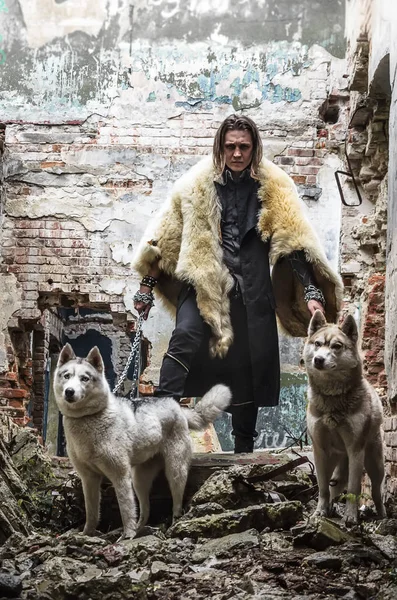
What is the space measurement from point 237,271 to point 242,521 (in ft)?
5.88

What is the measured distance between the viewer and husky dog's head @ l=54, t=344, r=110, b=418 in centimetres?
468

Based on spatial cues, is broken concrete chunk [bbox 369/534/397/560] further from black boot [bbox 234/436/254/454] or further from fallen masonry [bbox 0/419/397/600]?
black boot [bbox 234/436/254/454]

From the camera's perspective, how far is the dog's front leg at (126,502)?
4.73 metres

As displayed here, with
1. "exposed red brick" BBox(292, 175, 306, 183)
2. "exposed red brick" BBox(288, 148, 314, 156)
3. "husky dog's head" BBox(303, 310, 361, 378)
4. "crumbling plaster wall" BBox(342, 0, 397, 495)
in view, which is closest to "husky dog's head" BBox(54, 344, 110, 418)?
"husky dog's head" BBox(303, 310, 361, 378)

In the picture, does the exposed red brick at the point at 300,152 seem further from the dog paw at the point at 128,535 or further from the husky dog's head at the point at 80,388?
the dog paw at the point at 128,535

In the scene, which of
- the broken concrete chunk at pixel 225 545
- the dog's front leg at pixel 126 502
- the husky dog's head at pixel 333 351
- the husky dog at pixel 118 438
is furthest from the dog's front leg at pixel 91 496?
the husky dog's head at pixel 333 351

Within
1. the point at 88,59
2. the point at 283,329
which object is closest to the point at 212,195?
the point at 283,329

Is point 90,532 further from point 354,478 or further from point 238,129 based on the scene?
point 238,129

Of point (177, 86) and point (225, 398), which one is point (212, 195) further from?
point (177, 86)

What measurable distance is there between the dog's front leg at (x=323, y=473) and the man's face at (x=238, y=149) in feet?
6.73

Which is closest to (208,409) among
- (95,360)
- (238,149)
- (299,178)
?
(95,360)

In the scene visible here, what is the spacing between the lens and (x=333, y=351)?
4434 mm

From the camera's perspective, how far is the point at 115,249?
28.7ft

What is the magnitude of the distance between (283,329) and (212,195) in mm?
1033
